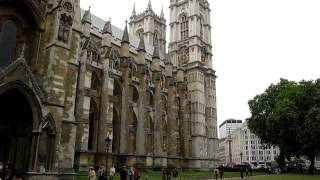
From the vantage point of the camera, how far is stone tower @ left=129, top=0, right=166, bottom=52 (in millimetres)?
69188

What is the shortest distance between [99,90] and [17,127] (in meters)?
20.1

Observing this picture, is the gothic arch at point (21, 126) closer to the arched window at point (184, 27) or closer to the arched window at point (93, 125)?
the arched window at point (93, 125)

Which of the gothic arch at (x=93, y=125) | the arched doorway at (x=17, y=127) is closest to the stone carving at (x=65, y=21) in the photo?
the arched doorway at (x=17, y=127)

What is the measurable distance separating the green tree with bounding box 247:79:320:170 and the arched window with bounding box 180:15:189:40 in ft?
71.0

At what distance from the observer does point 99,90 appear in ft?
130

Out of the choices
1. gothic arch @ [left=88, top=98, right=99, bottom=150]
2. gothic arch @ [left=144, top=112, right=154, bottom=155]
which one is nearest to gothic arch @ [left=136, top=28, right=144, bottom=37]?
gothic arch @ [left=144, top=112, right=154, bottom=155]

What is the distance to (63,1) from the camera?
21547mm

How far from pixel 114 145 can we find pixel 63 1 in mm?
22346

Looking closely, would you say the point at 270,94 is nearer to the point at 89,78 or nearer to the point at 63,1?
the point at 89,78

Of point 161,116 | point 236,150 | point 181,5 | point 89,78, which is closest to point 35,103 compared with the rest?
point 89,78

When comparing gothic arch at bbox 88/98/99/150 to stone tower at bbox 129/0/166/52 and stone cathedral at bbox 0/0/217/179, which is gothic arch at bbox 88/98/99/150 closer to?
stone cathedral at bbox 0/0/217/179

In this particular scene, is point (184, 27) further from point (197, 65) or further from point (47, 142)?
point (47, 142)

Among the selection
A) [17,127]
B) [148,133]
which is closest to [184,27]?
[148,133]

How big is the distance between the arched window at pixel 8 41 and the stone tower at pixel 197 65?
36550 mm
